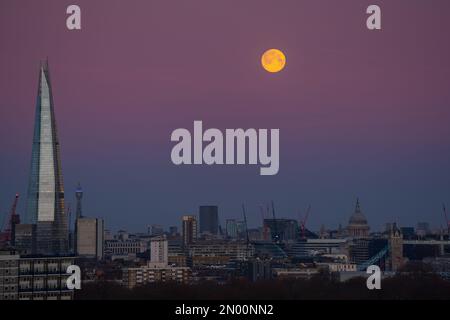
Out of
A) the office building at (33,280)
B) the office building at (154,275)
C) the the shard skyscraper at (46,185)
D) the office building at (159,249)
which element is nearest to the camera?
the office building at (33,280)

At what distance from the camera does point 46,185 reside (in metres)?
46.5

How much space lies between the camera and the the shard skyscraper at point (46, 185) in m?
41.2

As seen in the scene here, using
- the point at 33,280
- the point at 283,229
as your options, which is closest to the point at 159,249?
the point at 283,229

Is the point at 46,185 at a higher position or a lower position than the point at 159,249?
higher

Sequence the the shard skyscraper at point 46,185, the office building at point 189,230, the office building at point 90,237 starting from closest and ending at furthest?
the the shard skyscraper at point 46,185, the office building at point 90,237, the office building at point 189,230

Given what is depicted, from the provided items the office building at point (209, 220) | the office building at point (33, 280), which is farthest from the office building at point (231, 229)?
the office building at point (33, 280)

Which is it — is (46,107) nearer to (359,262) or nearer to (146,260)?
(146,260)

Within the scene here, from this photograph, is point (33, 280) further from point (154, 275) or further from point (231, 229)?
point (231, 229)

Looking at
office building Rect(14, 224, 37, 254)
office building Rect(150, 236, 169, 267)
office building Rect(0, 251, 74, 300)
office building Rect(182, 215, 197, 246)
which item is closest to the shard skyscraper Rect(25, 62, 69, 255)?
office building Rect(14, 224, 37, 254)

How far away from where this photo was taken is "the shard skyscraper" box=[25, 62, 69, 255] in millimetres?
41188

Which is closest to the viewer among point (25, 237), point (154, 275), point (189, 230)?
point (154, 275)

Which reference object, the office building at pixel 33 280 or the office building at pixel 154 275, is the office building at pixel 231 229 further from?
the office building at pixel 33 280
